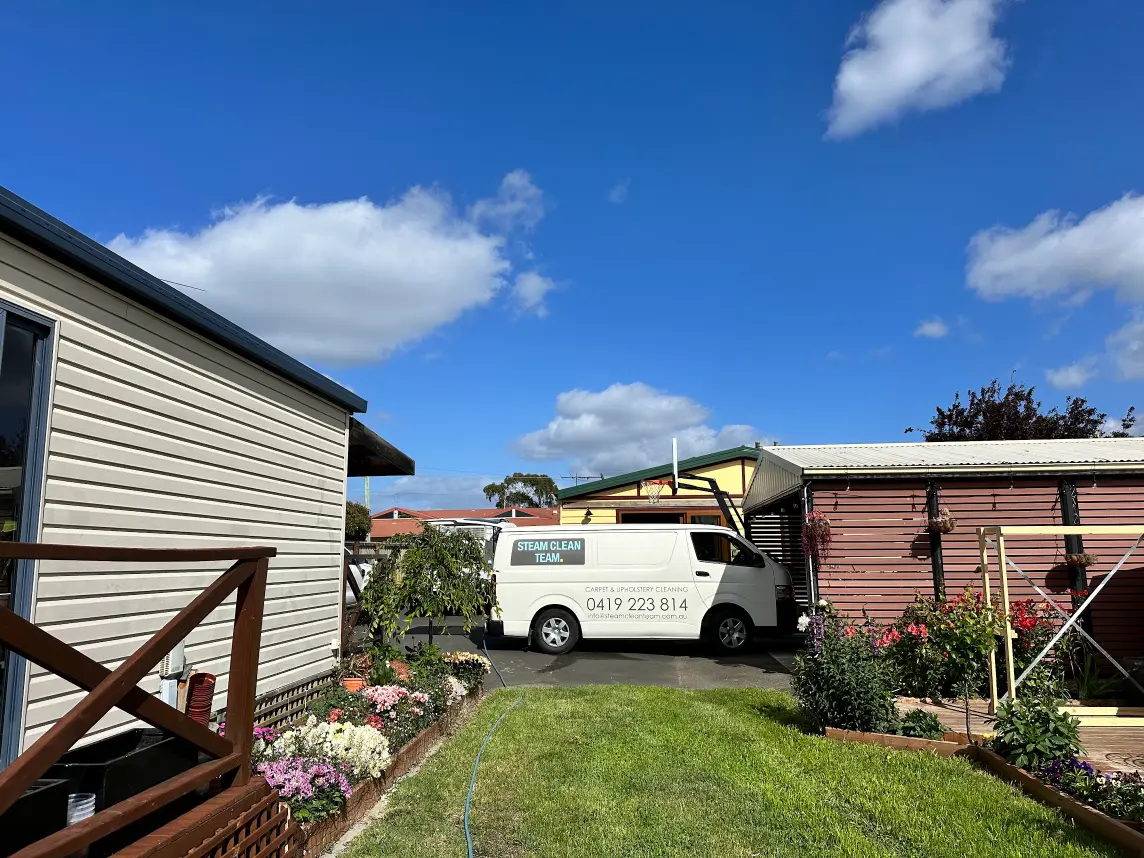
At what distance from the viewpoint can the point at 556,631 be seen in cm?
1235

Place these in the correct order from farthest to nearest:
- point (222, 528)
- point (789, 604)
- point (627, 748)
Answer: point (789, 604) < point (627, 748) < point (222, 528)

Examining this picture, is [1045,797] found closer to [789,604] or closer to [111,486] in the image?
[111,486]

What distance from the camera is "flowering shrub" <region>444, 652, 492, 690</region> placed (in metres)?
8.70

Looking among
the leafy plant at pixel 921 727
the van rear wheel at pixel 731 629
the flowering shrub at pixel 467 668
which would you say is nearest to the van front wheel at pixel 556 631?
the van rear wheel at pixel 731 629

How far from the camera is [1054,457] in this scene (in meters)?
10.8

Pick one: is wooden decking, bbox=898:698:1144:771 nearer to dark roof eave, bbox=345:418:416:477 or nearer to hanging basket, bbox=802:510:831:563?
hanging basket, bbox=802:510:831:563

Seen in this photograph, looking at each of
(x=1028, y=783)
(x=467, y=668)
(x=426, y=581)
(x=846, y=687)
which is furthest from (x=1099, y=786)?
(x=467, y=668)

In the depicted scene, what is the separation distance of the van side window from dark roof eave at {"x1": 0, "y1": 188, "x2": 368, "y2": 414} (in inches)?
291

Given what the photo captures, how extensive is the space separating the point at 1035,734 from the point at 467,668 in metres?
5.94

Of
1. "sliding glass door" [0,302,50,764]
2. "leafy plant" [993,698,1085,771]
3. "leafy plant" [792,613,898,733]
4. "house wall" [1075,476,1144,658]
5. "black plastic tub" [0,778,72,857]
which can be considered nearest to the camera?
"black plastic tub" [0,778,72,857]

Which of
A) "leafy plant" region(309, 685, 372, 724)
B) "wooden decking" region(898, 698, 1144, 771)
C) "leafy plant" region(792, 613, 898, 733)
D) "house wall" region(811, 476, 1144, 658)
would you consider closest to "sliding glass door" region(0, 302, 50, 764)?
"leafy plant" region(309, 685, 372, 724)

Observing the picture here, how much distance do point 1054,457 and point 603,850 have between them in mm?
9567

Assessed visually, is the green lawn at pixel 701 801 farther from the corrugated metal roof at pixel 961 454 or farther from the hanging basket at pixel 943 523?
the corrugated metal roof at pixel 961 454

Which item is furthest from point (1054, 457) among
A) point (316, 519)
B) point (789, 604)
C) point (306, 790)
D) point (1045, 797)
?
point (306, 790)
